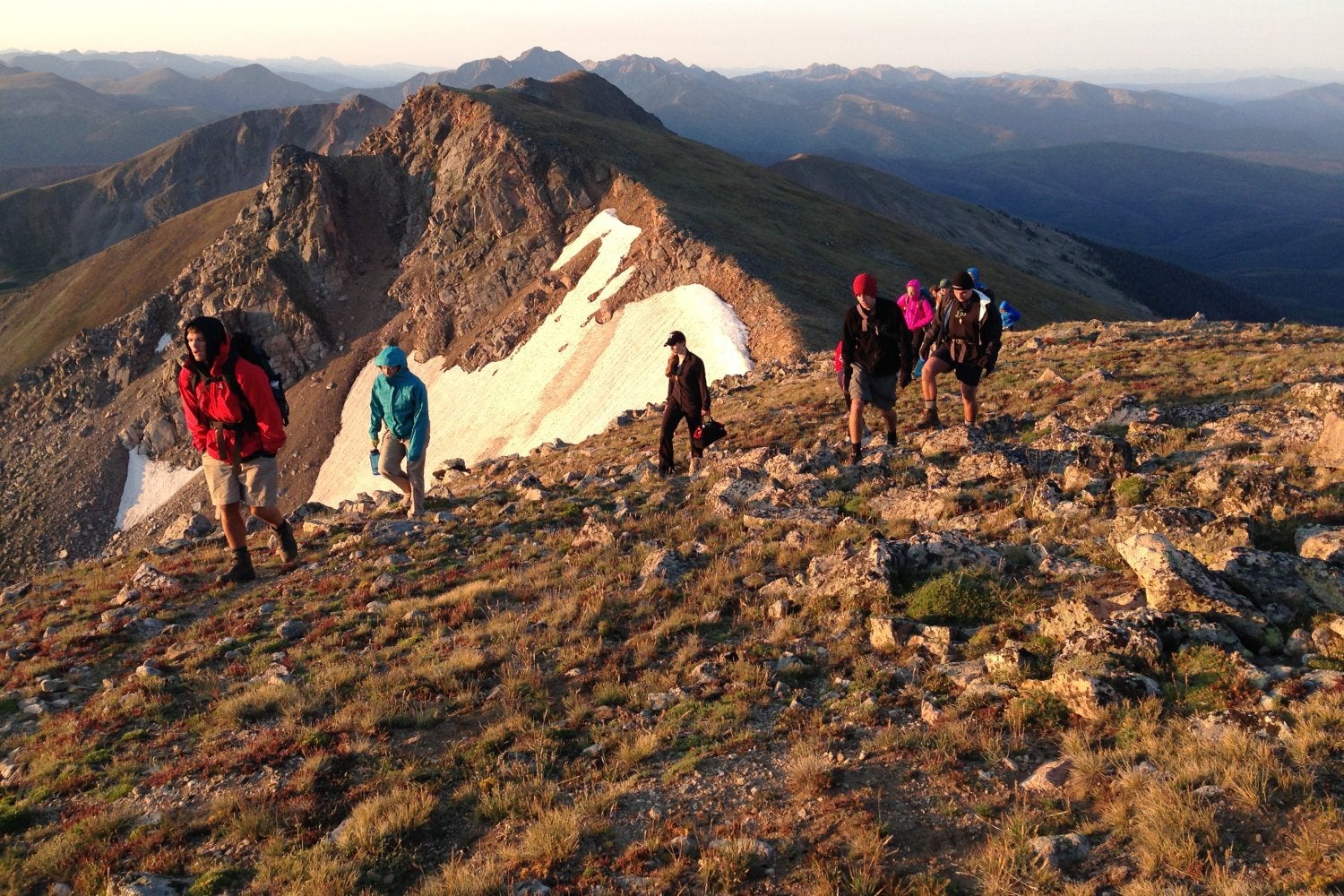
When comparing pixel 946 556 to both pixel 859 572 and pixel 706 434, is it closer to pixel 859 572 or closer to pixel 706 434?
pixel 859 572

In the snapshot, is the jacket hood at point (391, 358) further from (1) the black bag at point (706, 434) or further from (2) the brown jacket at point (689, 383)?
(1) the black bag at point (706, 434)

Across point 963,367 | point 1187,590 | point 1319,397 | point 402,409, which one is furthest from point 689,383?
→ point 1319,397

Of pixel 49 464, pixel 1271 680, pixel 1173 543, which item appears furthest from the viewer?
pixel 49 464

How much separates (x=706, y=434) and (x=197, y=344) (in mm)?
8635

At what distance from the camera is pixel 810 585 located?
9.07 meters

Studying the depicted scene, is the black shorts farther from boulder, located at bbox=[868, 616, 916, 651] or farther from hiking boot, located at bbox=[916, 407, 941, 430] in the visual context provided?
boulder, located at bbox=[868, 616, 916, 651]

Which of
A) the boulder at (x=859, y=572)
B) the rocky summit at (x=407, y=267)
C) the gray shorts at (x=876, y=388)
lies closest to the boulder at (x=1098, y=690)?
the boulder at (x=859, y=572)

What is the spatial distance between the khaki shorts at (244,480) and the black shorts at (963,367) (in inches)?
477

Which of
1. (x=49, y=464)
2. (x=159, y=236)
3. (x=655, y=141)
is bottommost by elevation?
(x=49, y=464)

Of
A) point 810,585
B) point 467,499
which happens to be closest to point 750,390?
point 467,499

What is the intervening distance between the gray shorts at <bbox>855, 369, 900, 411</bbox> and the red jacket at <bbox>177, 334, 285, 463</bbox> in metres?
9.42

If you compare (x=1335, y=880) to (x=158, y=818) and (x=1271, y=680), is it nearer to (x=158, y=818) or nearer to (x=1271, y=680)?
(x=1271, y=680)

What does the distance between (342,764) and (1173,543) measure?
8370 millimetres

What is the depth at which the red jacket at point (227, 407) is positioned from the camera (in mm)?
11141
